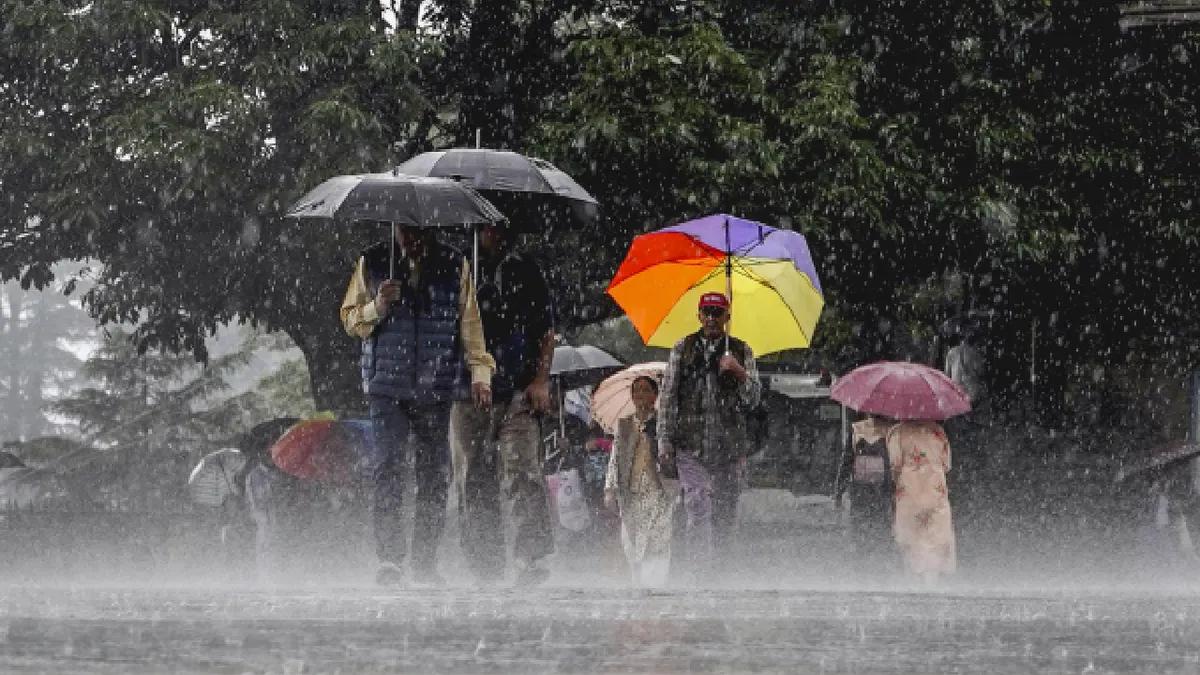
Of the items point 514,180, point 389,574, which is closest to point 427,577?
point 389,574

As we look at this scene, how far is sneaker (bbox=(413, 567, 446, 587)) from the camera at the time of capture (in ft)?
32.1

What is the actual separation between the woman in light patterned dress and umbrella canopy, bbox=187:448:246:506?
11.7ft

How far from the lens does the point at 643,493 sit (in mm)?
11711

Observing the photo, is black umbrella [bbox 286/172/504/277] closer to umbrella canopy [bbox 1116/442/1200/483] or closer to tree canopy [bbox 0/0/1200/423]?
umbrella canopy [bbox 1116/442/1200/483]

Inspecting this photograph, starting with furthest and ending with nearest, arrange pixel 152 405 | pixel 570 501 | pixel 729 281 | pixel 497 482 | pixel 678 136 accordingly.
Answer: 1. pixel 152 405
2. pixel 678 136
3. pixel 570 501
4. pixel 729 281
5. pixel 497 482

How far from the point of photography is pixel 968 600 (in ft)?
27.8

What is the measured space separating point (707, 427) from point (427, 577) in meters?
1.66

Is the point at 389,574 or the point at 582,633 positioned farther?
the point at 389,574

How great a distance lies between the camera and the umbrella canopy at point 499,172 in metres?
12.3

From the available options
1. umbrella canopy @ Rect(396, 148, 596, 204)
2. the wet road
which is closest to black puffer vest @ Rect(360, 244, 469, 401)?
the wet road

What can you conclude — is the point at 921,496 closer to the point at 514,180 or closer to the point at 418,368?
the point at 514,180

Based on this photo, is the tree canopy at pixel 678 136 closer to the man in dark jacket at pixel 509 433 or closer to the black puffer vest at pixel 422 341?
the man in dark jacket at pixel 509 433

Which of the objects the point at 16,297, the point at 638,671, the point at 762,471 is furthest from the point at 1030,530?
the point at 16,297

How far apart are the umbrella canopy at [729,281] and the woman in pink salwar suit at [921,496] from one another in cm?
83
